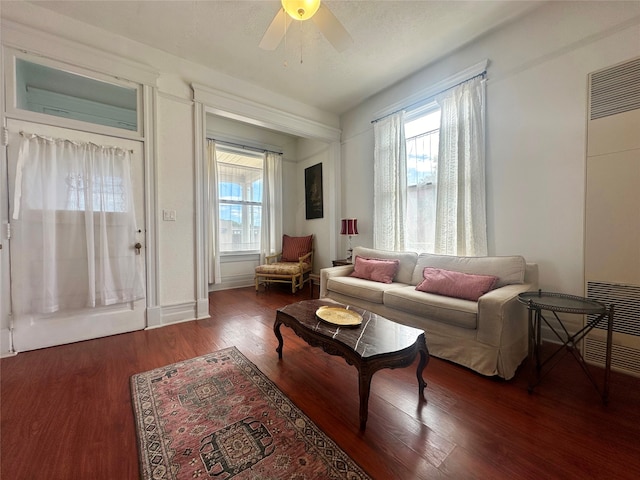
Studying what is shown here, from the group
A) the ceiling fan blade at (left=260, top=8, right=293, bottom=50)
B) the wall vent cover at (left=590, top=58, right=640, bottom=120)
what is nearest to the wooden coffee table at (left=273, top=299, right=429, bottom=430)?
the ceiling fan blade at (left=260, top=8, right=293, bottom=50)

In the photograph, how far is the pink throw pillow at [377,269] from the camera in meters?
2.98

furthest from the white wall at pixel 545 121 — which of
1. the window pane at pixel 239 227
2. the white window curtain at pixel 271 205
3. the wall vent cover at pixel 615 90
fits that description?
the window pane at pixel 239 227

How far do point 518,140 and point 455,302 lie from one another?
174 centimetres

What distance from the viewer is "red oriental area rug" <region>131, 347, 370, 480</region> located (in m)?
1.12

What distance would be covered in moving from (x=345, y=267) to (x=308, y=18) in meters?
2.58

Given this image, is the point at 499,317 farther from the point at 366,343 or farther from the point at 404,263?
the point at 404,263

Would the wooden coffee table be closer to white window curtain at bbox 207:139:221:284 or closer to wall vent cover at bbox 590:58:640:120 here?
wall vent cover at bbox 590:58:640:120

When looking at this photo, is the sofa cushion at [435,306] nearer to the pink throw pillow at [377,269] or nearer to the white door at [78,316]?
the pink throw pillow at [377,269]

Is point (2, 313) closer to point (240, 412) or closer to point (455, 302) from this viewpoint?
point (240, 412)

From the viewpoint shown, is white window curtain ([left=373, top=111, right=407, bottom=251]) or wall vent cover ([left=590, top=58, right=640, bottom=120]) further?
white window curtain ([left=373, top=111, right=407, bottom=251])

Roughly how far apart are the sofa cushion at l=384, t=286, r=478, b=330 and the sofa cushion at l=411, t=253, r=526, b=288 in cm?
38

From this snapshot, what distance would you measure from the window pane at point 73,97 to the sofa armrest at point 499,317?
368 cm

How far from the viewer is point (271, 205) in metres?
5.15

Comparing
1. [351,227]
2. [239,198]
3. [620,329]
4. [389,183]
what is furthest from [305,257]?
[620,329]
